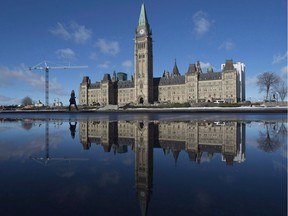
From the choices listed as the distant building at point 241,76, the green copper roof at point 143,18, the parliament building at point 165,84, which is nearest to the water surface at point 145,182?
the parliament building at point 165,84

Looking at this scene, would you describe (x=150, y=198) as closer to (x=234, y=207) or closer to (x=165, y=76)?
(x=234, y=207)

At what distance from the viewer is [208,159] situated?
8.16 m

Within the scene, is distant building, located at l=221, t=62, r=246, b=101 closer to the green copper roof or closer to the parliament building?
the parliament building

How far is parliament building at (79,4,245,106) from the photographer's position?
139m

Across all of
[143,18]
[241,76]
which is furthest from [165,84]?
[241,76]

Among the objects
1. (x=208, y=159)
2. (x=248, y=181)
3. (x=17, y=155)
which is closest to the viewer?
(x=248, y=181)

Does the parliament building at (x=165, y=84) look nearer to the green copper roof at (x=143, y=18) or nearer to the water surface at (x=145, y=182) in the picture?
the green copper roof at (x=143, y=18)

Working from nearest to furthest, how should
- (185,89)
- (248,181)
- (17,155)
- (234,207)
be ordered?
(234,207) → (248,181) → (17,155) → (185,89)

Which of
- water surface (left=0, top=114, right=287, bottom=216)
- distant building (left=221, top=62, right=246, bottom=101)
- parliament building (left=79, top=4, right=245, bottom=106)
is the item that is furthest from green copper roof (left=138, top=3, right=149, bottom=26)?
water surface (left=0, top=114, right=287, bottom=216)

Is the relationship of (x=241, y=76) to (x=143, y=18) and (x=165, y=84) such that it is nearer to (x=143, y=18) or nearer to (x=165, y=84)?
(x=165, y=84)

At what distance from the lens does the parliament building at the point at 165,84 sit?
139125mm

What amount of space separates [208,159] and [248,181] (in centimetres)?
252

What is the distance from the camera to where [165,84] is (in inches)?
6398

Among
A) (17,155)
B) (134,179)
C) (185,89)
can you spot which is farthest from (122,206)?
(185,89)
